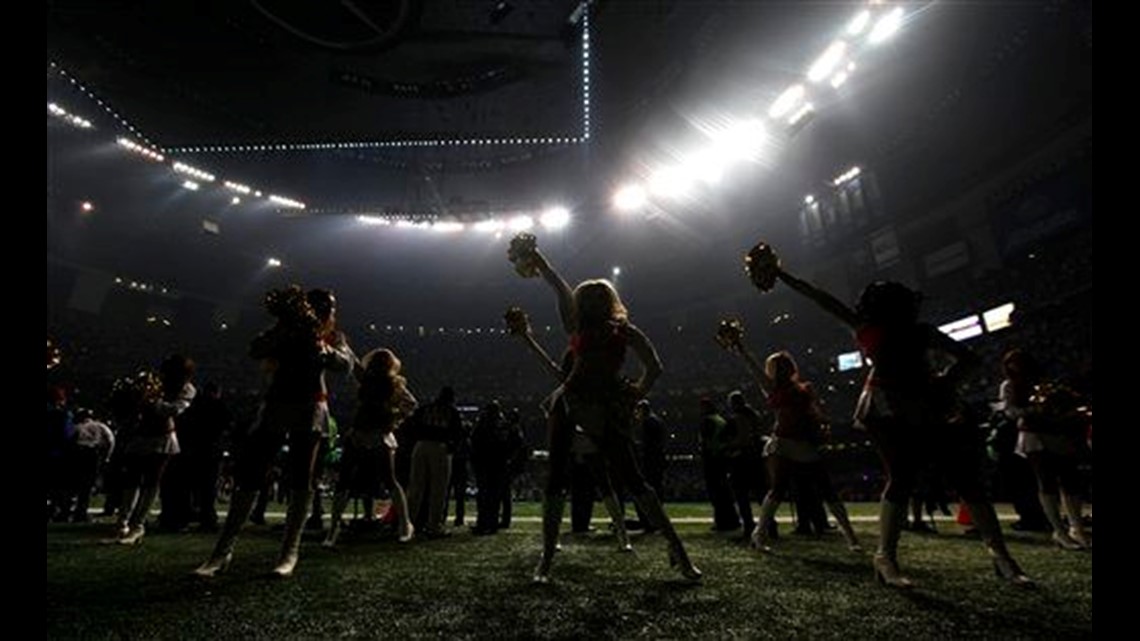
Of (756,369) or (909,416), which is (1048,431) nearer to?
(756,369)

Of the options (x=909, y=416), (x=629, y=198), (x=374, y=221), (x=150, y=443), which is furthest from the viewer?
(x=374, y=221)

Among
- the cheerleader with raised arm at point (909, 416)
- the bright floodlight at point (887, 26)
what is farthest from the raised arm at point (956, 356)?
the bright floodlight at point (887, 26)

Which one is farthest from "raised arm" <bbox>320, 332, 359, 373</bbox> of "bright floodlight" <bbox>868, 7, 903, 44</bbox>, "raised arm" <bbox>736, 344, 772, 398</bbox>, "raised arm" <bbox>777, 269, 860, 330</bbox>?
"bright floodlight" <bbox>868, 7, 903, 44</bbox>

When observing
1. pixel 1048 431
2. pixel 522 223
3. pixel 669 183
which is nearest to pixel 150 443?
pixel 1048 431

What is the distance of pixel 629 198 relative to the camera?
29047 millimetres

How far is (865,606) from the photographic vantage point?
10.9 ft

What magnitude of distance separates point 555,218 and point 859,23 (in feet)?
53.8

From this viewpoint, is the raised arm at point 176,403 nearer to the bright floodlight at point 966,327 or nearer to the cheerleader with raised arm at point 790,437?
the cheerleader with raised arm at point 790,437

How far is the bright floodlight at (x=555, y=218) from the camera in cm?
2958

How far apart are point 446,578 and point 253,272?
114 ft

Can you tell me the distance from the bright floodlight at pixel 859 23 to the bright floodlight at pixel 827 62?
1.49 ft

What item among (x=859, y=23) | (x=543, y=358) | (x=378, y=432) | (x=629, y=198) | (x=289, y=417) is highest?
(x=859, y=23)

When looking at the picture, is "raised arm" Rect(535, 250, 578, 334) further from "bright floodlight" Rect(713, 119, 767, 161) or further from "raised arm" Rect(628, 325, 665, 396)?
"bright floodlight" Rect(713, 119, 767, 161)

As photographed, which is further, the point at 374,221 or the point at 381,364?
the point at 374,221
